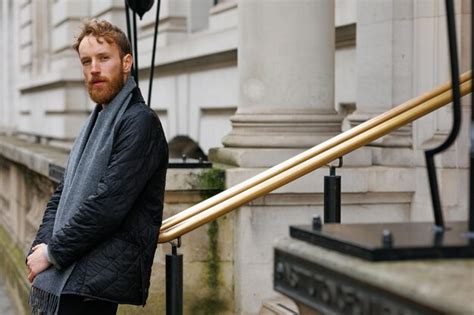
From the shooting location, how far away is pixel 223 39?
11547 millimetres

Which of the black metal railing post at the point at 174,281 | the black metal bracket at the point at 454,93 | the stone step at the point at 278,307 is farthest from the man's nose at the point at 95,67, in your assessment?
the stone step at the point at 278,307

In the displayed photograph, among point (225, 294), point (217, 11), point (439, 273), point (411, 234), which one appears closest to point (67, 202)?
point (411, 234)

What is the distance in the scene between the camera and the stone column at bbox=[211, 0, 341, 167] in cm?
738

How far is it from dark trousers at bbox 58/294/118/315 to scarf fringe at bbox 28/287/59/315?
0.03 meters

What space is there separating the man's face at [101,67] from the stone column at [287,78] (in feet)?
8.56

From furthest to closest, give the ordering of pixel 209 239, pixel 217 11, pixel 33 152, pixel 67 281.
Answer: pixel 217 11 → pixel 33 152 → pixel 209 239 → pixel 67 281

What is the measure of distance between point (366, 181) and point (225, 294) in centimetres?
110

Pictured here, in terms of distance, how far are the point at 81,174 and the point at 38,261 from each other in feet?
1.33

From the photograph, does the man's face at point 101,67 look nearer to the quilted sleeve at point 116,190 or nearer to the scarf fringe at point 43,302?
the quilted sleeve at point 116,190

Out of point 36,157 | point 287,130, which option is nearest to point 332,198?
point 287,130

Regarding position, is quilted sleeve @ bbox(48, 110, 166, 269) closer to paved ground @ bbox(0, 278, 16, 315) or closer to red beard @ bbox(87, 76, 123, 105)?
red beard @ bbox(87, 76, 123, 105)

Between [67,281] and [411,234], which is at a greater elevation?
[411,234]

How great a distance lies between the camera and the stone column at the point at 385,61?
7.61m

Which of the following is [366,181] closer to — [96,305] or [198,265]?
[198,265]
